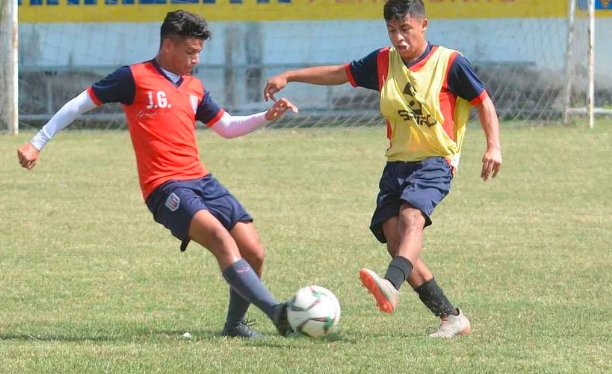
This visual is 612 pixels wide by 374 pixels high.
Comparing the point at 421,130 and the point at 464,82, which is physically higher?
the point at 464,82

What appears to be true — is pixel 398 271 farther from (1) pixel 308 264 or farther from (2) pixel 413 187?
(1) pixel 308 264

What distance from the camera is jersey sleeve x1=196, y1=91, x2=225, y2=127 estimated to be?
680cm

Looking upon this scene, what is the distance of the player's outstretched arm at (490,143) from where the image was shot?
255 inches

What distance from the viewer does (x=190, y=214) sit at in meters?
6.25

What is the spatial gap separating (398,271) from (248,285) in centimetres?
73

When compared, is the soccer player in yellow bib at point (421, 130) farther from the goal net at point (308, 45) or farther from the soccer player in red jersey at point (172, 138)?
the goal net at point (308, 45)

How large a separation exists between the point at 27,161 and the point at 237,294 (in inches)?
49.3

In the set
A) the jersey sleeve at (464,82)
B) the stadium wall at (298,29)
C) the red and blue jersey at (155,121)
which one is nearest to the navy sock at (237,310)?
the red and blue jersey at (155,121)

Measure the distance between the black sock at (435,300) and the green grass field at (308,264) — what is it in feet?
0.56

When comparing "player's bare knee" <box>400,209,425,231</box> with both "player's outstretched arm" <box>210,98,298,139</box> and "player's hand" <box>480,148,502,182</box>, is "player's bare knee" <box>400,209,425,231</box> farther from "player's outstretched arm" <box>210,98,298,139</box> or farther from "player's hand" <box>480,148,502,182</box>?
"player's outstretched arm" <box>210,98,298,139</box>

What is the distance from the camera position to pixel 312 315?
19.8 ft

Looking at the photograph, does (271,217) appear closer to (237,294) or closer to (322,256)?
(322,256)

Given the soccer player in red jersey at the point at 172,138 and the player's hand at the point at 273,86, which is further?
the player's hand at the point at 273,86

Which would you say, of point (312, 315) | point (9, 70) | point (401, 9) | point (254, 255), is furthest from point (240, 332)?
point (9, 70)
